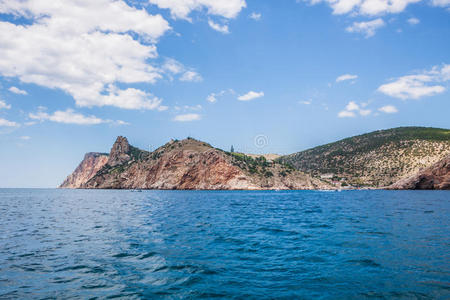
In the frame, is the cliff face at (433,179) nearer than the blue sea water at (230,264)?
No

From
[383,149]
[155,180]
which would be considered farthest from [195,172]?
[383,149]

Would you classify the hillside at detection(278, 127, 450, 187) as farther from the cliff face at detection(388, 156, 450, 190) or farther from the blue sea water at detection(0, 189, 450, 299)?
the blue sea water at detection(0, 189, 450, 299)

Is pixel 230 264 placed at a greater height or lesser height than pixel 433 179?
lesser

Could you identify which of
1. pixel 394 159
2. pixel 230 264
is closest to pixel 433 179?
pixel 394 159

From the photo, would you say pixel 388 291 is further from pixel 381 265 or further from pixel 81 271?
pixel 81 271

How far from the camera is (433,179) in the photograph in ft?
395

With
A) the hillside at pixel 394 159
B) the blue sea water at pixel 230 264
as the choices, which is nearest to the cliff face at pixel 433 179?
the hillside at pixel 394 159

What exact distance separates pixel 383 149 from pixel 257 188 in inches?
3512

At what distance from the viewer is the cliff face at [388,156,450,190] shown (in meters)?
116

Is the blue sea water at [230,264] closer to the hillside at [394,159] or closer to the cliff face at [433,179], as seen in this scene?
the cliff face at [433,179]

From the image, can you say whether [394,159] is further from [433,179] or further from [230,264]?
[230,264]

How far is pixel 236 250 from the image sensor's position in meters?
16.6

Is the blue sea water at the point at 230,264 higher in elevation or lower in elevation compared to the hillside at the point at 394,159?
lower

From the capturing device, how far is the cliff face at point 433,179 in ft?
382
